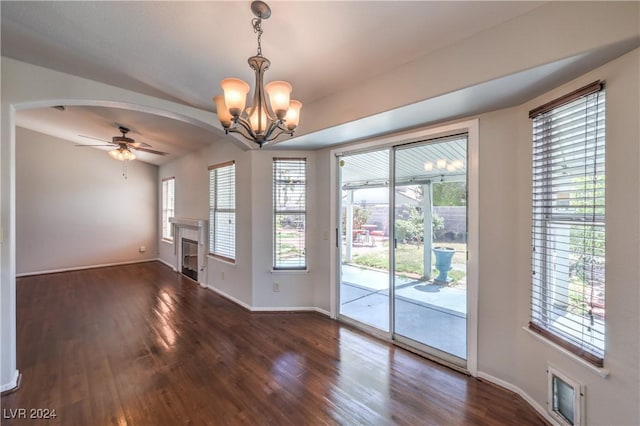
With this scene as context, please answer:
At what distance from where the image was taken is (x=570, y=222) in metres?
1.74

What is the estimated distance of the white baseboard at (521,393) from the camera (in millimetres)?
1849

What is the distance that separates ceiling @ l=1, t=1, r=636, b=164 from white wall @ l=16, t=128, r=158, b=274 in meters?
5.20

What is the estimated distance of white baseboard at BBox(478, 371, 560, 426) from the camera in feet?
6.07

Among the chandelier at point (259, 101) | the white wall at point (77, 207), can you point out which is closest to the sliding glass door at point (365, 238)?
the chandelier at point (259, 101)

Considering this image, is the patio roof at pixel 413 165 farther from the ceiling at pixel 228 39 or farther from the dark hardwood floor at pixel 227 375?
the dark hardwood floor at pixel 227 375

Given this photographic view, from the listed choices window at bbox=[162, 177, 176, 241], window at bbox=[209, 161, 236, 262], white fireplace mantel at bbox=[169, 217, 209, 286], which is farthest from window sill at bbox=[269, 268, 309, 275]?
window at bbox=[162, 177, 176, 241]

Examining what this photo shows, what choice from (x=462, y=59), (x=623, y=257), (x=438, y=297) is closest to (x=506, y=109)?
(x=462, y=59)

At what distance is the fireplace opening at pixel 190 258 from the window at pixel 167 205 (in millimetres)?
1077

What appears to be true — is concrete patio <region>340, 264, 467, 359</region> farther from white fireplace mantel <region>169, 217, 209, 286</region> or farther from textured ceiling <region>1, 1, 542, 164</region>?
white fireplace mantel <region>169, 217, 209, 286</region>

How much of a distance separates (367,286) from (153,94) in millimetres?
3525

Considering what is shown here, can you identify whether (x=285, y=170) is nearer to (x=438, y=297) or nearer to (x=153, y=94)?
(x=153, y=94)

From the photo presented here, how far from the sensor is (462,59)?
1806 mm

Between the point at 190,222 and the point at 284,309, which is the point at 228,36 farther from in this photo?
the point at 190,222

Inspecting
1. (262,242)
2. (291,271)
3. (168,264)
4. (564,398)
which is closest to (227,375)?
(291,271)
